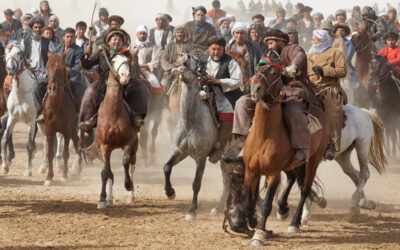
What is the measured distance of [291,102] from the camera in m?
9.41

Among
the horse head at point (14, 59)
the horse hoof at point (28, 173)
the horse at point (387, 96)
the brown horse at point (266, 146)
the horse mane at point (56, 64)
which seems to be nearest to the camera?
the brown horse at point (266, 146)

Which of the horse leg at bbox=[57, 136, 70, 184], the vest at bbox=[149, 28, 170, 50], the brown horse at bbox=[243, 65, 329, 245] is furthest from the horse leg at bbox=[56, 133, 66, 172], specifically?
the brown horse at bbox=[243, 65, 329, 245]

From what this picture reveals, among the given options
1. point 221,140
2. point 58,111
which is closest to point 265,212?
point 221,140

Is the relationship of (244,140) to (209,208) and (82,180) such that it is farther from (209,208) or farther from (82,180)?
(82,180)

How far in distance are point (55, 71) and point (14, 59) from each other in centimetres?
164

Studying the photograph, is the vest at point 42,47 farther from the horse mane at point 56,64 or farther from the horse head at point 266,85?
the horse head at point 266,85

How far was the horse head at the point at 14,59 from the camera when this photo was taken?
1491 cm

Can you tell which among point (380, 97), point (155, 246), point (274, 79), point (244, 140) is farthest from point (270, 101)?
point (380, 97)

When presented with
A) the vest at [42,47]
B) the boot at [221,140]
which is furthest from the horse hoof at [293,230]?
the vest at [42,47]

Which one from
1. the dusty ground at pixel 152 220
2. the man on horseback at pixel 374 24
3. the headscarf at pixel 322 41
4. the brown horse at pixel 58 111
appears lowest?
the dusty ground at pixel 152 220

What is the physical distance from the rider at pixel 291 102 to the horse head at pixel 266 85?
0.17 meters

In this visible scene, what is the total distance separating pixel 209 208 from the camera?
1180 centimetres

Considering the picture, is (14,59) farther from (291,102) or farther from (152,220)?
(291,102)

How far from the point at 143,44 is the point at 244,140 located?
8396mm
